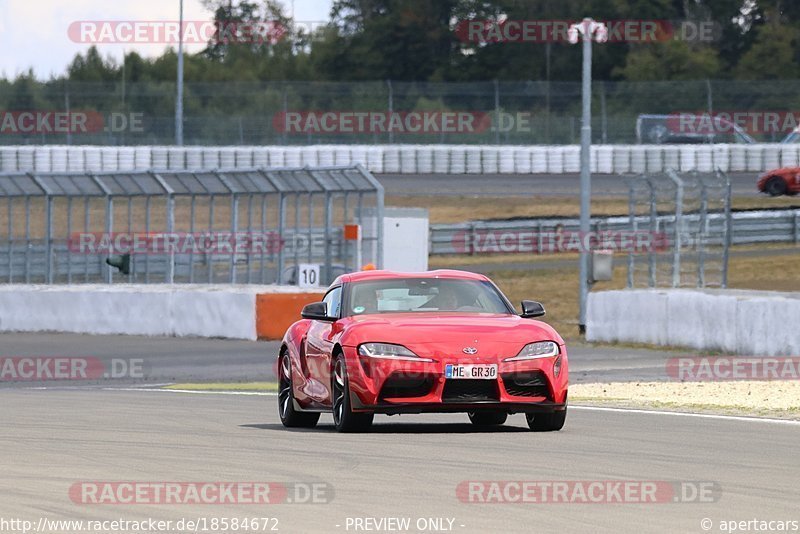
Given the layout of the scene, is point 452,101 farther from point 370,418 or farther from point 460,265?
point 370,418

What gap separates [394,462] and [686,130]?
1786 inches

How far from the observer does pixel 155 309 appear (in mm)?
28531

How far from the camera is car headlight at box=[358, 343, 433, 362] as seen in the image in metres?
11.3

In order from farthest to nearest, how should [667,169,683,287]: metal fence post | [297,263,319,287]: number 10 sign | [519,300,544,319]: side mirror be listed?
[297,263,319,287]: number 10 sign
[667,169,683,287]: metal fence post
[519,300,544,319]: side mirror

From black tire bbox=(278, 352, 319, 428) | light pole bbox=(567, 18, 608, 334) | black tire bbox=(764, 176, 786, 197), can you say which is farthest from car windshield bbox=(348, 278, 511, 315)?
black tire bbox=(764, 176, 786, 197)

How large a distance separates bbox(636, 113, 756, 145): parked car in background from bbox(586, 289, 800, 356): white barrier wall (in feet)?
91.7

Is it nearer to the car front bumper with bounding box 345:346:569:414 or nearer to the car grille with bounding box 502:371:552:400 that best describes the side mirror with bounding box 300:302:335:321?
the car front bumper with bounding box 345:346:569:414

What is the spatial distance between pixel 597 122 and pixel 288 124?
9.67m

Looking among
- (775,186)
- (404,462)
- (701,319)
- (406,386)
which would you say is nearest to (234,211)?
(701,319)

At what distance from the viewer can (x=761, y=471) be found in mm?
9461

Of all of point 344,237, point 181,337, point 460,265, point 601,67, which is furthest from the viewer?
point 601,67

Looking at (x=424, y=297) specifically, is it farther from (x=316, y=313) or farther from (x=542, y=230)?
(x=542, y=230)

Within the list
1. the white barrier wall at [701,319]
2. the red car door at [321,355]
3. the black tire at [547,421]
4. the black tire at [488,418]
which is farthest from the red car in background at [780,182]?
the black tire at [547,421]

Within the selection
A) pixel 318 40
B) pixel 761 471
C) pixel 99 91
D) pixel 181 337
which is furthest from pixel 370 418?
pixel 318 40
